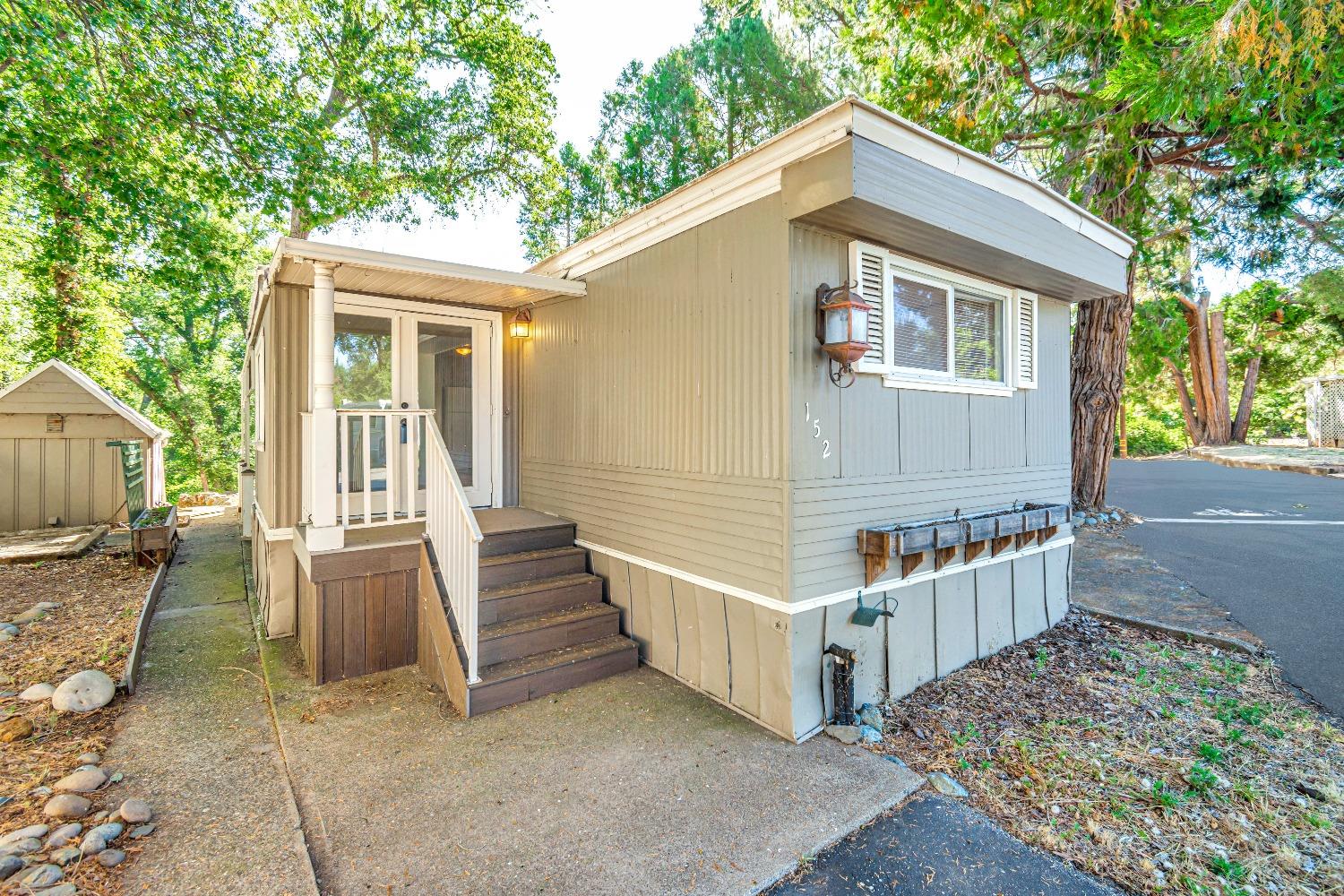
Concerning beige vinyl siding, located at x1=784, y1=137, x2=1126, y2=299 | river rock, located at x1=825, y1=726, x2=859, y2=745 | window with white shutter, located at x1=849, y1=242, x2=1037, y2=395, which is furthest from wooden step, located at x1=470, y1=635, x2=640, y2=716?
beige vinyl siding, located at x1=784, y1=137, x2=1126, y2=299

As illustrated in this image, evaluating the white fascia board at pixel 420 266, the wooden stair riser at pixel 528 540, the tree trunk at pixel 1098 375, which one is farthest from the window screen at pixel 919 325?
the tree trunk at pixel 1098 375

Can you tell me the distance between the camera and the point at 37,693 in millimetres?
3475

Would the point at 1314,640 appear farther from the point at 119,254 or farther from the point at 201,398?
the point at 201,398

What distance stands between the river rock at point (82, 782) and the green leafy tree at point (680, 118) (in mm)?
10780

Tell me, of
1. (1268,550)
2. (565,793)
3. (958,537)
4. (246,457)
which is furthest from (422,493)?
(1268,550)

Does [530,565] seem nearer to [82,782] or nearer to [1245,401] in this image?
[82,782]

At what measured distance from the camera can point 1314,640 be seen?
4426mm

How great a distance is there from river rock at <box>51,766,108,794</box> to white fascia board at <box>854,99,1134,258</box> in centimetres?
459

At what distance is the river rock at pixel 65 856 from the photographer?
215cm

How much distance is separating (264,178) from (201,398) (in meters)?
13.0

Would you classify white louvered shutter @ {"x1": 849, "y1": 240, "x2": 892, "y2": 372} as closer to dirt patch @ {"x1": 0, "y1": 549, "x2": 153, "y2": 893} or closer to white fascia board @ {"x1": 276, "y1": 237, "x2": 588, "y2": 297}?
white fascia board @ {"x1": 276, "y1": 237, "x2": 588, "y2": 297}

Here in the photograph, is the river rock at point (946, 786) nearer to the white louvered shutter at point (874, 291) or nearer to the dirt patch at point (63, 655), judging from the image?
the white louvered shutter at point (874, 291)

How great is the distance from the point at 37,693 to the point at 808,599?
4573mm

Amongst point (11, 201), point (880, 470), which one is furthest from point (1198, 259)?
point (11, 201)
